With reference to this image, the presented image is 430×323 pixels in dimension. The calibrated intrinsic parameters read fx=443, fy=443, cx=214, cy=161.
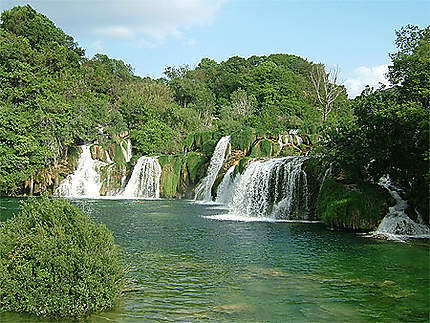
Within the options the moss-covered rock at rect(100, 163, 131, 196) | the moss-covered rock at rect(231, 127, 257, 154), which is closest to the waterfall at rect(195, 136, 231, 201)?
the moss-covered rock at rect(231, 127, 257, 154)

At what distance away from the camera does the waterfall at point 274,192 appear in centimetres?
1906

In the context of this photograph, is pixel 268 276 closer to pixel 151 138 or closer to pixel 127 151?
pixel 127 151

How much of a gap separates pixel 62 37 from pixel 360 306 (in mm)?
57526

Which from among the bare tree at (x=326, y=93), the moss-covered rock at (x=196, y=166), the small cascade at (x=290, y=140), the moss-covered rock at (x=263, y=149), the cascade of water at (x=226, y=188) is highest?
the bare tree at (x=326, y=93)

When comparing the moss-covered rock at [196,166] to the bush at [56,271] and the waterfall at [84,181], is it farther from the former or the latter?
the bush at [56,271]

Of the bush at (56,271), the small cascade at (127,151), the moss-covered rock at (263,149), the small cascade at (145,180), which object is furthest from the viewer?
the small cascade at (127,151)

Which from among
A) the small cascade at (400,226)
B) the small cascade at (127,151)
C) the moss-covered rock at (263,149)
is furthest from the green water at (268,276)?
the small cascade at (127,151)

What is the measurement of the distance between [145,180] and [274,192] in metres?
15.7

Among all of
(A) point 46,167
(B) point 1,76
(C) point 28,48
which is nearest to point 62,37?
(C) point 28,48

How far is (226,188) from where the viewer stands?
26.9m

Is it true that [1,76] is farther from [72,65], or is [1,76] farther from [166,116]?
[166,116]

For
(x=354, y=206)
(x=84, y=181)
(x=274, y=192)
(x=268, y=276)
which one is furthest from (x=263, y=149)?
(x=268, y=276)

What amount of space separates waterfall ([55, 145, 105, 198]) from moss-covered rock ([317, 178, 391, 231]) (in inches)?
873

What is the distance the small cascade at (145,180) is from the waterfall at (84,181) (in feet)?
9.36
